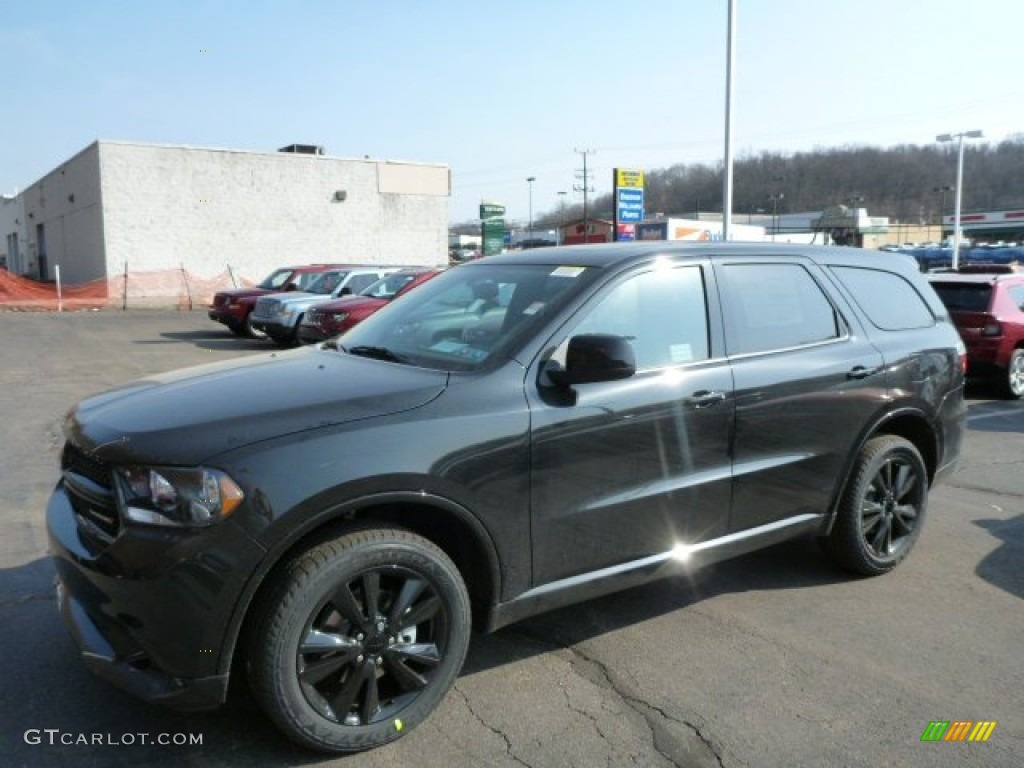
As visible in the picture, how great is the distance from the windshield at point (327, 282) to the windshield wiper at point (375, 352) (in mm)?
13682

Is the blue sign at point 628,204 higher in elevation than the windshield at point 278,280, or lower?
higher

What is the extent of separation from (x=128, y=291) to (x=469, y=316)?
95.3 ft

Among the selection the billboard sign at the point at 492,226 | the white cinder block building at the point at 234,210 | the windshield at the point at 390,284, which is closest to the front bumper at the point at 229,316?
the windshield at the point at 390,284

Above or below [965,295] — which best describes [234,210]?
above

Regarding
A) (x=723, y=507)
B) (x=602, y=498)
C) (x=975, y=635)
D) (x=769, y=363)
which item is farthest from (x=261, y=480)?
(x=975, y=635)

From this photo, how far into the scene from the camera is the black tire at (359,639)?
2697 mm

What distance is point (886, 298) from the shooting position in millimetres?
4781

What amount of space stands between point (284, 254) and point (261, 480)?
1251 inches

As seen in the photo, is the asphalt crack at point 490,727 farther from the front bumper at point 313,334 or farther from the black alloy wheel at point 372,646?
the front bumper at point 313,334

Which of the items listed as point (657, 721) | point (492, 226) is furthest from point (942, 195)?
point (657, 721)

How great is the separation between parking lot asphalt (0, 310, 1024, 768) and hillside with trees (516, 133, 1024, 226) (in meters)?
94.6

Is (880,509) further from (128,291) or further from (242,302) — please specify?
(128,291)

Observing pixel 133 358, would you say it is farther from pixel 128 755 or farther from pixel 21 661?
pixel 128 755

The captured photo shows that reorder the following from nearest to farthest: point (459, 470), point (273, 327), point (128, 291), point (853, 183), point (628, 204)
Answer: point (459, 470)
point (273, 327)
point (628, 204)
point (128, 291)
point (853, 183)
